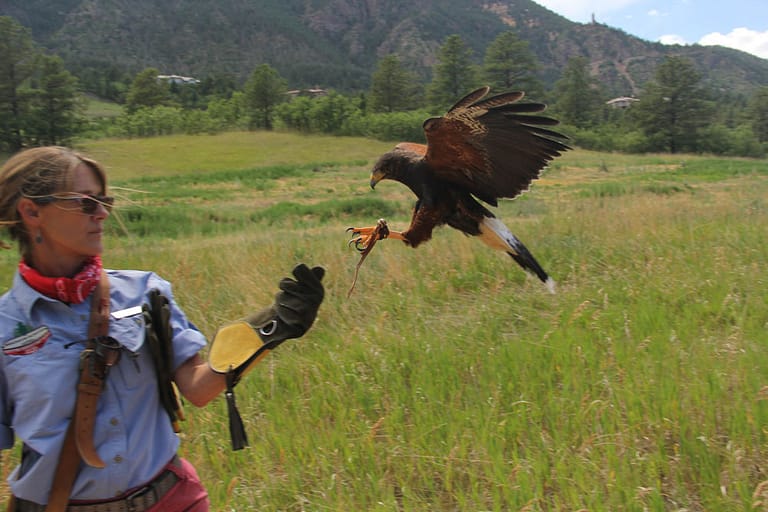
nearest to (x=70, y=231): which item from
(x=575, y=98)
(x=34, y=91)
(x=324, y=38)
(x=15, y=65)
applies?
(x=34, y=91)

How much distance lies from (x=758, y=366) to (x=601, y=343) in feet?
2.67

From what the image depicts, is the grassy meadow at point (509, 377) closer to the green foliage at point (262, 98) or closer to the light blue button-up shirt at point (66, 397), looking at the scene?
the light blue button-up shirt at point (66, 397)

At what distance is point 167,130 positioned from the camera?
174ft

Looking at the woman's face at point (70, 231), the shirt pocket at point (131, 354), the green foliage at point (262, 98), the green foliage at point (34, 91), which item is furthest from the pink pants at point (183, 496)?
the green foliage at point (262, 98)

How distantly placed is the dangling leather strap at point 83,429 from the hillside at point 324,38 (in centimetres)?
12526

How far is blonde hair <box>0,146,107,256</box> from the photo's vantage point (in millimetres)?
1510

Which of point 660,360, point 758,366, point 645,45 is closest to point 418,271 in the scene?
point 660,360

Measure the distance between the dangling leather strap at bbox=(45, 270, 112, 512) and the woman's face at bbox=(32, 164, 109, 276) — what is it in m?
0.28

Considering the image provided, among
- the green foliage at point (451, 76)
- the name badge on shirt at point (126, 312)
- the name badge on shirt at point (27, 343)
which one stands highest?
the green foliage at point (451, 76)

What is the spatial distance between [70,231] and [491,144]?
2.17 metres

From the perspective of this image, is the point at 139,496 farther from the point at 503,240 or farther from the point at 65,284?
the point at 503,240

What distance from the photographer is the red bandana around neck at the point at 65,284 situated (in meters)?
1.51

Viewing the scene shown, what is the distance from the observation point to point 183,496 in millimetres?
1639

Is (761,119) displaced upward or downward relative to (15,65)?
upward
